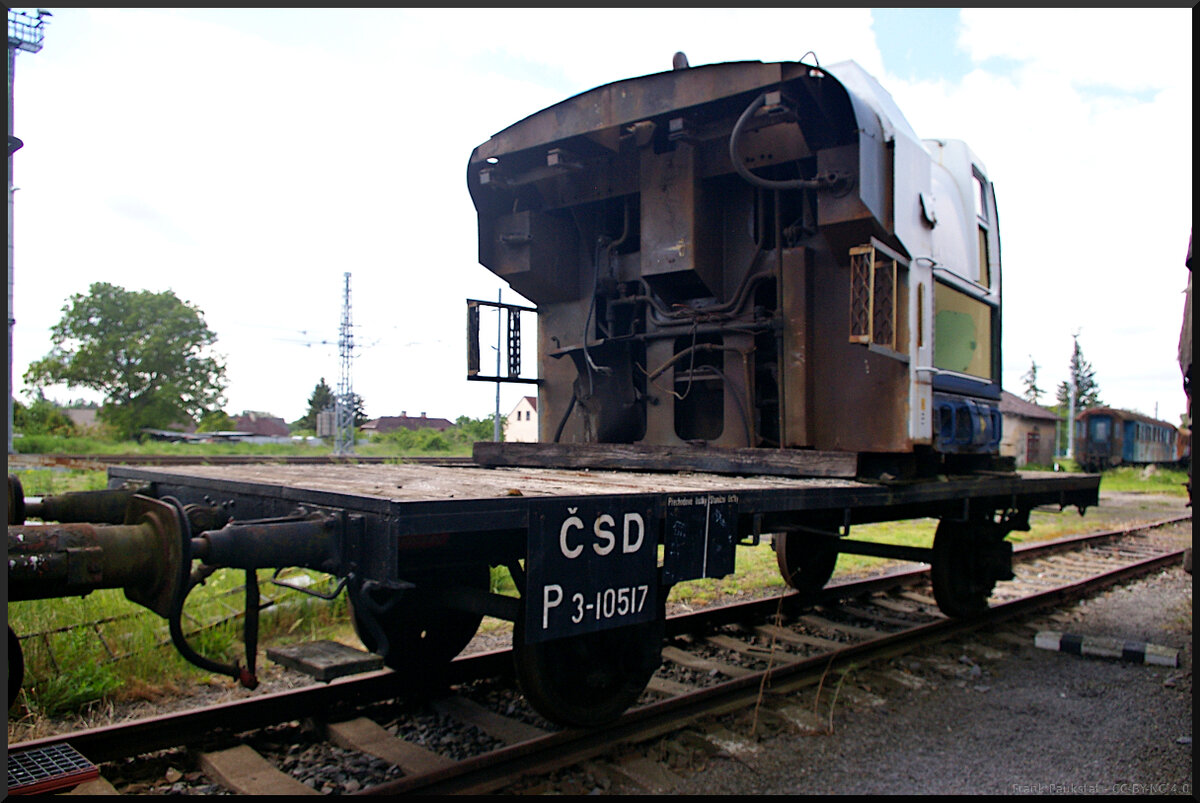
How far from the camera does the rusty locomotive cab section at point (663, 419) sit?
2764 mm

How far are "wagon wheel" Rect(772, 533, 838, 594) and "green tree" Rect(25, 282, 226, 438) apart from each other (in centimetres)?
4348

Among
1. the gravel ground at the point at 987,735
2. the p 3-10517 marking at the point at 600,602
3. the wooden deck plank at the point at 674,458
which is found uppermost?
the wooden deck plank at the point at 674,458

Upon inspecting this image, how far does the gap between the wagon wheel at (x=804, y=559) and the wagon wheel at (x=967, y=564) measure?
896 mm

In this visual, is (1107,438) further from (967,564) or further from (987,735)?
(987,735)

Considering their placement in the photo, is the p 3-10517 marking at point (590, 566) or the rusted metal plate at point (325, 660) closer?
the p 3-10517 marking at point (590, 566)

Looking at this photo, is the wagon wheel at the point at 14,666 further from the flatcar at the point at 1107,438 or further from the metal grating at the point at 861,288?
the flatcar at the point at 1107,438

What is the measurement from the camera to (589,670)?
3775 millimetres

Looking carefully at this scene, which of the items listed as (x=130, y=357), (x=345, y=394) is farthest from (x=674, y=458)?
(x=130, y=357)

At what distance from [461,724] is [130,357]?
4654 centimetres

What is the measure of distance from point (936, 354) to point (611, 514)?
3.75 m

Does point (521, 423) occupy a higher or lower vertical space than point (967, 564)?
higher

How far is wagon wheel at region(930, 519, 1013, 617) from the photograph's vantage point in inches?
263

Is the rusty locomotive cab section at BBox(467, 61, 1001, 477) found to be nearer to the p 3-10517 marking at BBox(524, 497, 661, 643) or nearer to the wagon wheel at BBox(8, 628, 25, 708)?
the p 3-10517 marking at BBox(524, 497, 661, 643)

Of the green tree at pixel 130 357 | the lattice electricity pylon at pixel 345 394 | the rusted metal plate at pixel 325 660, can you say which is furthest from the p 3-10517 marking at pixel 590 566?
the green tree at pixel 130 357
